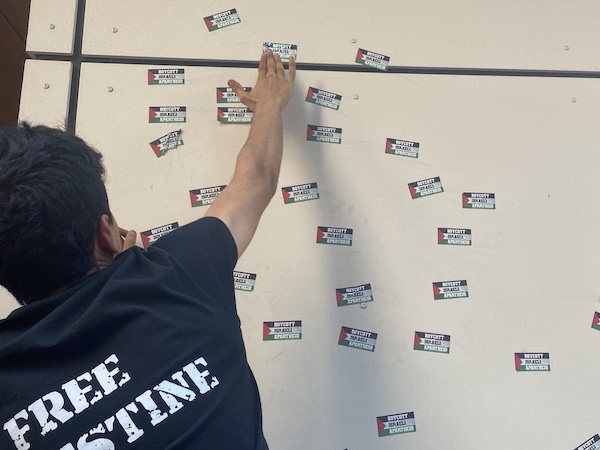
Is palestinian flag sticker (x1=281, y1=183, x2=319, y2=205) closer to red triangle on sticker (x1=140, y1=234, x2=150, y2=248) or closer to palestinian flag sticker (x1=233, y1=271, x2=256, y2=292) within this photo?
palestinian flag sticker (x1=233, y1=271, x2=256, y2=292)

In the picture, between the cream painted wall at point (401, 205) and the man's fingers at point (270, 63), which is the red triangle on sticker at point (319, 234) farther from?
the man's fingers at point (270, 63)

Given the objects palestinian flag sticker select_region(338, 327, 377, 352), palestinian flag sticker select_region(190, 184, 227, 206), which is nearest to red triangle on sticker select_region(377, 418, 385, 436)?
palestinian flag sticker select_region(338, 327, 377, 352)

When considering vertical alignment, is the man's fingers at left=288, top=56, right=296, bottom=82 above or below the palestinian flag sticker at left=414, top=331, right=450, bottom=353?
above

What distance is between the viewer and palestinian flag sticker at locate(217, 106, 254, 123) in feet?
4.16

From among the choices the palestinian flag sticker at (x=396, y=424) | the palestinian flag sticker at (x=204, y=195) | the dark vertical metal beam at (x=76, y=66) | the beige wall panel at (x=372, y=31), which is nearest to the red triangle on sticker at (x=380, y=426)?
the palestinian flag sticker at (x=396, y=424)

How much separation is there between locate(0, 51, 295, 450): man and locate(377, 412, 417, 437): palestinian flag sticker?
49 cm

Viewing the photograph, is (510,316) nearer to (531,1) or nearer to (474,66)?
(474,66)

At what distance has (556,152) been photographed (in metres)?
1.32

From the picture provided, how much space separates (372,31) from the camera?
1331mm

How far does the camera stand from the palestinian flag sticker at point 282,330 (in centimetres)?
120

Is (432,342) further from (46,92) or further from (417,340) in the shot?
(46,92)

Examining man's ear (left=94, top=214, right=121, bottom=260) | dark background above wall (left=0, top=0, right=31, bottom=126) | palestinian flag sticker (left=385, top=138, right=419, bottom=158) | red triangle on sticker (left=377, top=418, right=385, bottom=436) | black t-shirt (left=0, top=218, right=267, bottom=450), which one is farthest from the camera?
dark background above wall (left=0, top=0, right=31, bottom=126)

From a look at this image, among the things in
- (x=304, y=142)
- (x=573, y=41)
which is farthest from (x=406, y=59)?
(x=573, y=41)

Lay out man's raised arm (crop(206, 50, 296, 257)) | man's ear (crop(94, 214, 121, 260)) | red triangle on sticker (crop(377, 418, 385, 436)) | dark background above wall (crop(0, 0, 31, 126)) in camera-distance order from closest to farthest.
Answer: man's ear (crop(94, 214, 121, 260)) < man's raised arm (crop(206, 50, 296, 257)) < red triangle on sticker (crop(377, 418, 385, 436)) < dark background above wall (crop(0, 0, 31, 126))
